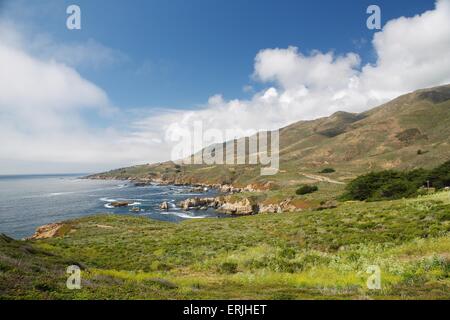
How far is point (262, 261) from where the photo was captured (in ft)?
66.3

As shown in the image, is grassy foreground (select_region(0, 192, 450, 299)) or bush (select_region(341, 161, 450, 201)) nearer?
grassy foreground (select_region(0, 192, 450, 299))

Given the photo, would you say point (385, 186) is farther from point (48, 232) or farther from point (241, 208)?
point (48, 232)

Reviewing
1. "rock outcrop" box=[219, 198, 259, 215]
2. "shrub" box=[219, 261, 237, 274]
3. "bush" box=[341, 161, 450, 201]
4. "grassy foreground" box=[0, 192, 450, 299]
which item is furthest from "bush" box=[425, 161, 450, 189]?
"shrub" box=[219, 261, 237, 274]

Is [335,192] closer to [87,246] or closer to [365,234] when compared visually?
[365,234]

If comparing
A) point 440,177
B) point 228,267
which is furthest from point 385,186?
point 228,267

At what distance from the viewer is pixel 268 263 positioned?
1969 centimetres

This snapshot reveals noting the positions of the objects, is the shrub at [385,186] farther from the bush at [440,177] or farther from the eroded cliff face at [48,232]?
the eroded cliff face at [48,232]

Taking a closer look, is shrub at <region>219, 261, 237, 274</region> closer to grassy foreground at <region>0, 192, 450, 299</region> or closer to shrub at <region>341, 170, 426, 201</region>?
grassy foreground at <region>0, 192, 450, 299</region>

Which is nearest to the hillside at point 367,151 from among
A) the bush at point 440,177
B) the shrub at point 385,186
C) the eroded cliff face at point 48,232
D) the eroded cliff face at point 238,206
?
the eroded cliff face at point 238,206

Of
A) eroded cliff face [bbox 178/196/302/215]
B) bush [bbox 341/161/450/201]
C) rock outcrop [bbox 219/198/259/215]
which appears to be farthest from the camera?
rock outcrop [bbox 219/198/259/215]

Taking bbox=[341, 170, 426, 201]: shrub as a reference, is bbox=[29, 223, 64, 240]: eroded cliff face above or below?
below

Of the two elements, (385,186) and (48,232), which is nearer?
(48,232)

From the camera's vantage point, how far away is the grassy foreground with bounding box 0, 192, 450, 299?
10961 mm
